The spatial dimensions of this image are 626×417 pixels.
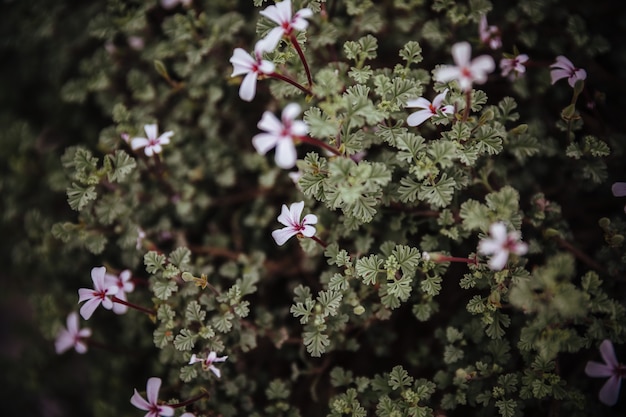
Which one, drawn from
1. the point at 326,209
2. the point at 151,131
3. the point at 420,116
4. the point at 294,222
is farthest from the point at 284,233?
the point at 151,131

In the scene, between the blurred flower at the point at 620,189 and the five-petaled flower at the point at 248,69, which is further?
the blurred flower at the point at 620,189

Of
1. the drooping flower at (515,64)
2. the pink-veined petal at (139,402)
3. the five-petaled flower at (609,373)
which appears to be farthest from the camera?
the drooping flower at (515,64)

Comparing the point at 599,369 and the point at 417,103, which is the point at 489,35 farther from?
the point at 599,369

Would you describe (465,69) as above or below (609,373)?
above

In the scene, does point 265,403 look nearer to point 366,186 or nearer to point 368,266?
point 368,266

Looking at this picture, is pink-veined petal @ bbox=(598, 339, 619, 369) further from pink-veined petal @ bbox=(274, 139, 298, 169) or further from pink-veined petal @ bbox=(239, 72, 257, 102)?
pink-veined petal @ bbox=(239, 72, 257, 102)

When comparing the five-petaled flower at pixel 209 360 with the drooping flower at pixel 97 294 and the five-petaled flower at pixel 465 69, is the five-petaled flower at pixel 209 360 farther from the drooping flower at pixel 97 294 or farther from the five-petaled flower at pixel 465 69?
the five-petaled flower at pixel 465 69

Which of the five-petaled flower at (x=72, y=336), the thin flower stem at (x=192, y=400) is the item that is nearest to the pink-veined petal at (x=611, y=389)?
the thin flower stem at (x=192, y=400)
